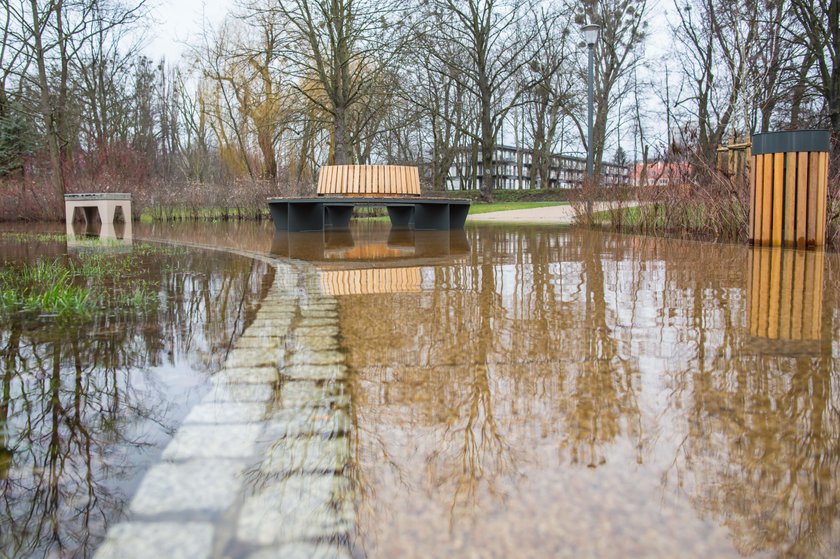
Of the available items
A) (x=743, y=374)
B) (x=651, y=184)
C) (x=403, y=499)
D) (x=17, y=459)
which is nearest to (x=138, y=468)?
(x=17, y=459)

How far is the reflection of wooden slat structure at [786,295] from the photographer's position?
368 cm

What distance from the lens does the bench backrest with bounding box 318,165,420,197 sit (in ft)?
44.4

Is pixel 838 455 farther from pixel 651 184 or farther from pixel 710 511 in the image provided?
pixel 651 184

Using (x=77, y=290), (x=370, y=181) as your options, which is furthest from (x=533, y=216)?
(x=77, y=290)

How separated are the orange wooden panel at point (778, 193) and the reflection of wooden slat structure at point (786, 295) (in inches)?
33.0

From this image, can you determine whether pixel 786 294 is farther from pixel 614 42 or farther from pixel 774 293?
pixel 614 42

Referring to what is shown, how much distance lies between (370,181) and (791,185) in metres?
7.62

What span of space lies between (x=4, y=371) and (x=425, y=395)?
1848 millimetres

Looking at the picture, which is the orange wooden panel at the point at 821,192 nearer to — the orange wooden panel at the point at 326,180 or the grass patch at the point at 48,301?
the grass patch at the point at 48,301

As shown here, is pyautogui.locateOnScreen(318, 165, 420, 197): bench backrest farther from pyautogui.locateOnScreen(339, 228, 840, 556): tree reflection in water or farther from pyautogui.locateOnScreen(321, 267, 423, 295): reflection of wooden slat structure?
pyautogui.locateOnScreen(339, 228, 840, 556): tree reflection in water

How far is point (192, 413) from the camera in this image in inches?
96.2

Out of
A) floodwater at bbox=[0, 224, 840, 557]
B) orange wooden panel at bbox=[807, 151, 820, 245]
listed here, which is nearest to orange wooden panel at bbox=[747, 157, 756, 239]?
orange wooden panel at bbox=[807, 151, 820, 245]

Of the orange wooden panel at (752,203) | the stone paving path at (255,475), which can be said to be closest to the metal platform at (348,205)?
the orange wooden panel at (752,203)

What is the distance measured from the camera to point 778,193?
818 centimetres
